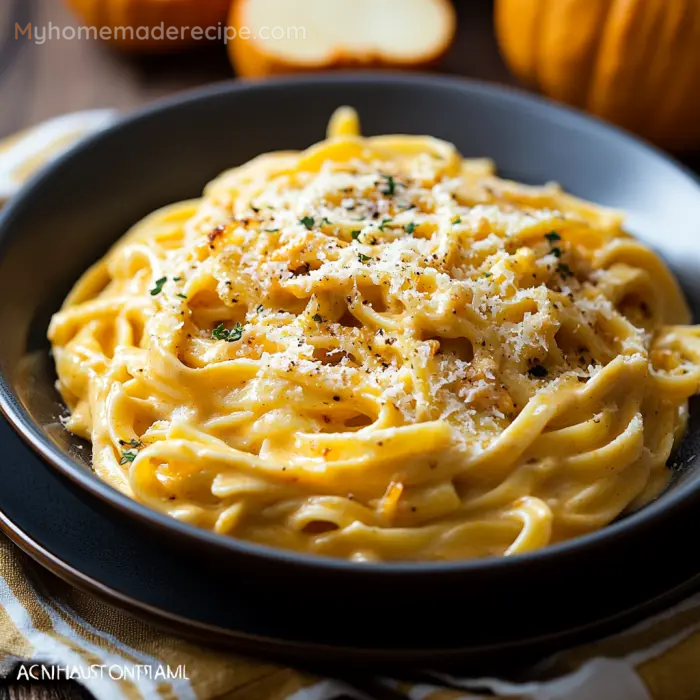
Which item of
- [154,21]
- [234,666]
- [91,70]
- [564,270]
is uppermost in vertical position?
[564,270]

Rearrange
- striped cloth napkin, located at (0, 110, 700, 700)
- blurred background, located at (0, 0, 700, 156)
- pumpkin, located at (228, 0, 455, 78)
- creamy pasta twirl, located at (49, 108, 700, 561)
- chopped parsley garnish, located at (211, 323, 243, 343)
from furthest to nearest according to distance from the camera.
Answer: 1. pumpkin, located at (228, 0, 455, 78)
2. blurred background, located at (0, 0, 700, 156)
3. chopped parsley garnish, located at (211, 323, 243, 343)
4. creamy pasta twirl, located at (49, 108, 700, 561)
5. striped cloth napkin, located at (0, 110, 700, 700)

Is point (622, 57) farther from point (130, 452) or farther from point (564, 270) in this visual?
point (130, 452)

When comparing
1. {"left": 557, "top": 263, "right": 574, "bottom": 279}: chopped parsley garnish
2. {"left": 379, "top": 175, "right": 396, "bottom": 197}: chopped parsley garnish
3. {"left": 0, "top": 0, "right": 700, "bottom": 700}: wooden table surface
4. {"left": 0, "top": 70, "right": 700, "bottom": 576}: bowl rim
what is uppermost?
{"left": 379, "top": 175, "right": 396, "bottom": 197}: chopped parsley garnish

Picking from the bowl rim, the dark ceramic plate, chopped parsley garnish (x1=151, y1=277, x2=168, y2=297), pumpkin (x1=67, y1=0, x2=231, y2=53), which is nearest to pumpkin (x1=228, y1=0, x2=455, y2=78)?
pumpkin (x1=67, y1=0, x2=231, y2=53)

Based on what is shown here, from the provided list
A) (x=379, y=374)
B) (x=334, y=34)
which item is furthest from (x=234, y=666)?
(x=334, y=34)

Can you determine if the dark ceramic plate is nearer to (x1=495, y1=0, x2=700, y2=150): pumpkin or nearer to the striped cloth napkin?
the striped cloth napkin

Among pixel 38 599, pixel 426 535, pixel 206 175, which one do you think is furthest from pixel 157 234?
pixel 426 535

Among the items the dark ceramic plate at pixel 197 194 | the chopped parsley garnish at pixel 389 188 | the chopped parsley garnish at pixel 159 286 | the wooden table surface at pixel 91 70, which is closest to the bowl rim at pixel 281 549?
the dark ceramic plate at pixel 197 194
